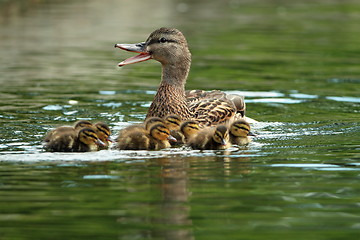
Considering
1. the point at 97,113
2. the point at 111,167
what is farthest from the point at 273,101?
the point at 111,167

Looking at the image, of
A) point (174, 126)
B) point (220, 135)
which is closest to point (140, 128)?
point (174, 126)

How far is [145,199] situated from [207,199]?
40 cm

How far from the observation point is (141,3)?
26938 mm

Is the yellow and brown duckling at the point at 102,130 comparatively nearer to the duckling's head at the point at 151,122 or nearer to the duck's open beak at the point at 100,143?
the duck's open beak at the point at 100,143

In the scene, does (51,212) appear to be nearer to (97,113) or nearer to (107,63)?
(97,113)

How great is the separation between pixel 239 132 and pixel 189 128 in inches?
17.6

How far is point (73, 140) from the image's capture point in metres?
7.38

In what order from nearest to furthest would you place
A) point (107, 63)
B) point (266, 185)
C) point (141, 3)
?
point (266, 185)
point (107, 63)
point (141, 3)

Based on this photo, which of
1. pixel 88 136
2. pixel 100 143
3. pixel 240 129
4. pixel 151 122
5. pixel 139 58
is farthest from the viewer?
pixel 139 58

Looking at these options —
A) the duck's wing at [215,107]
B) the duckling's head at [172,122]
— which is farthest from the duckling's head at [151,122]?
the duck's wing at [215,107]

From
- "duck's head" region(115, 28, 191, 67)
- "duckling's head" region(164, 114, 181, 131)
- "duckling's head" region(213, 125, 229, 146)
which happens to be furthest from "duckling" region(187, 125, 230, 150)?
"duck's head" region(115, 28, 191, 67)

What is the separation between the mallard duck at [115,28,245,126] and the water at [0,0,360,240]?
492 millimetres

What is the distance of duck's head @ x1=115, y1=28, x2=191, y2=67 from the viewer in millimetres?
8898

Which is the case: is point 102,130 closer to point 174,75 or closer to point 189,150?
point 189,150
